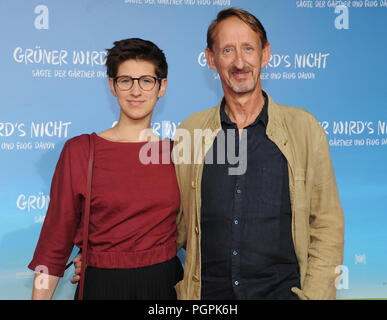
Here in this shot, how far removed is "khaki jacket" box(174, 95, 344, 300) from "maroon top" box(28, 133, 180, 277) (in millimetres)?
134

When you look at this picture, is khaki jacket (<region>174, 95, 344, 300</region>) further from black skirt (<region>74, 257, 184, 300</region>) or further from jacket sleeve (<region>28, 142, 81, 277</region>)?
jacket sleeve (<region>28, 142, 81, 277</region>)

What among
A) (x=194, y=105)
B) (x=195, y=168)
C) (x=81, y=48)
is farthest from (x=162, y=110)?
(x=195, y=168)

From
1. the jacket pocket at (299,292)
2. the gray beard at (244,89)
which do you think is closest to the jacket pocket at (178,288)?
the jacket pocket at (299,292)

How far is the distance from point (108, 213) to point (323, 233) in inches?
35.9

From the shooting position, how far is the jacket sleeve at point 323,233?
5.95 feet

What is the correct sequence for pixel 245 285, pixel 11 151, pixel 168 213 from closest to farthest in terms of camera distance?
pixel 245 285, pixel 168 213, pixel 11 151

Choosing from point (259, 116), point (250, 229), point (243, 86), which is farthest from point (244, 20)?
point (250, 229)

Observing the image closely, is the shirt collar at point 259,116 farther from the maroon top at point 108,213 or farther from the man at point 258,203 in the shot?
the maroon top at point 108,213

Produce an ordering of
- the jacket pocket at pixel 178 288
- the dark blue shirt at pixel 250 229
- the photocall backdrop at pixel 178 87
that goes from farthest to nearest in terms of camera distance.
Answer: the photocall backdrop at pixel 178 87 → the jacket pocket at pixel 178 288 → the dark blue shirt at pixel 250 229

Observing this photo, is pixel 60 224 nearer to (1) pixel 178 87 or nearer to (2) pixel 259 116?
(2) pixel 259 116

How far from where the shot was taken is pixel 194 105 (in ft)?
9.02

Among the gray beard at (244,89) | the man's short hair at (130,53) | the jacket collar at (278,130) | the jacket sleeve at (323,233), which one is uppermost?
the man's short hair at (130,53)

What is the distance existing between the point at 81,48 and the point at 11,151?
765mm

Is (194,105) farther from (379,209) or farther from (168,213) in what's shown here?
(379,209)
